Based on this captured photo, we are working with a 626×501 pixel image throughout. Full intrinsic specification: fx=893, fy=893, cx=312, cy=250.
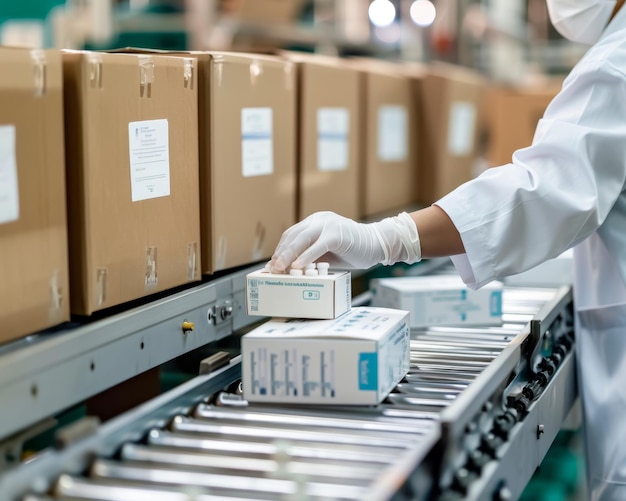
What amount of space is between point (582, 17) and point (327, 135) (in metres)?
0.70

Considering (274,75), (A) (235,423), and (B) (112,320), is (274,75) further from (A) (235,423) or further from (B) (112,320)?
(A) (235,423)

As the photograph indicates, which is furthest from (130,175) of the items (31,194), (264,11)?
(264,11)

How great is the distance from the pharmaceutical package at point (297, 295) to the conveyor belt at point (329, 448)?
0.13m

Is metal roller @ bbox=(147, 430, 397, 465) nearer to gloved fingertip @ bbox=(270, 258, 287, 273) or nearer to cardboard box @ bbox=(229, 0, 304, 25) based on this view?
gloved fingertip @ bbox=(270, 258, 287, 273)

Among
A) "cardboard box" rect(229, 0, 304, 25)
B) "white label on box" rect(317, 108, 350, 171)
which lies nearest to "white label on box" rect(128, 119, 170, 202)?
"white label on box" rect(317, 108, 350, 171)

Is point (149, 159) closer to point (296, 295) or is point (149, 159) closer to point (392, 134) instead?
point (296, 295)

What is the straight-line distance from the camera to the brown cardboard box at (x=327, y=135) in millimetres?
2156

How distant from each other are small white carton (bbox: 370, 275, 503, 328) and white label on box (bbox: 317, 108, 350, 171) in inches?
17.4

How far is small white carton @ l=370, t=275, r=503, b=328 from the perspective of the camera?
195cm

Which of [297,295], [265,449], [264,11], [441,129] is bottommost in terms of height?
[265,449]

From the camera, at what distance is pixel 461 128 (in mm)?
3199

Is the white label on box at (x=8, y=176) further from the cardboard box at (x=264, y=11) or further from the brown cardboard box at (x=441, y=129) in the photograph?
the cardboard box at (x=264, y=11)

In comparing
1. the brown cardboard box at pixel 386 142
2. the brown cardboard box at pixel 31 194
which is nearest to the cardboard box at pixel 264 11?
the brown cardboard box at pixel 386 142

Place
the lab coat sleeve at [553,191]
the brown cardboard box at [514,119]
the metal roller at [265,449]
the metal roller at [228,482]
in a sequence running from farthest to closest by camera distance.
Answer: the brown cardboard box at [514,119], the lab coat sleeve at [553,191], the metal roller at [265,449], the metal roller at [228,482]
